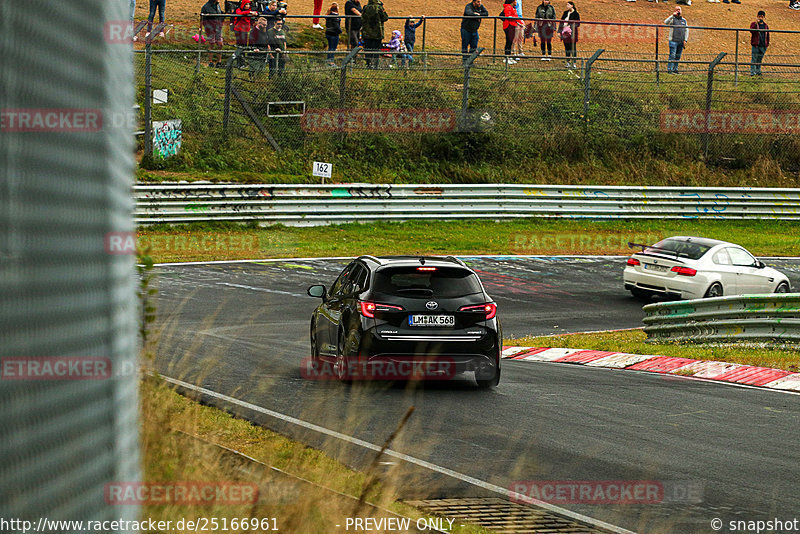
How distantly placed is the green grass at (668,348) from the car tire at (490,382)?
167 inches

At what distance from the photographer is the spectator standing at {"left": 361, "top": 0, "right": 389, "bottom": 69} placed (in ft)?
104

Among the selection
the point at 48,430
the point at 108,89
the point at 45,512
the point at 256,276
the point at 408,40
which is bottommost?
the point at 256,276

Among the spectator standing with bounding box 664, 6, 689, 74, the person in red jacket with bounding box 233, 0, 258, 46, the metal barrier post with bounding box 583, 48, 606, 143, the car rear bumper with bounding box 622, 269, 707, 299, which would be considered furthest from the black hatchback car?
the spectator standing with bounding box 664, 6, 689, 74

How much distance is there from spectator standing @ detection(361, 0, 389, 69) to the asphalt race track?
15.4 meters

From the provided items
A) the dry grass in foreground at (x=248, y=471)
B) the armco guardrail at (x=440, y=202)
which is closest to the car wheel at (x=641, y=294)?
the armco guardrail at (x=440, y=202)

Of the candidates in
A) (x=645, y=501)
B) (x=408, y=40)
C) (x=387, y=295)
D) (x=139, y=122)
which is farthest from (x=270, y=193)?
(x=645, y=501)

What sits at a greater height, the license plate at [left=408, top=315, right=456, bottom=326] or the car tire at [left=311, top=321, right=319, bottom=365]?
the license plate at [left=408, top=315, right=456, bottom=326]

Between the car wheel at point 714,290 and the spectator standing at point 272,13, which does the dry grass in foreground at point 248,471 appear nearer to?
the car wheel at point 714,290

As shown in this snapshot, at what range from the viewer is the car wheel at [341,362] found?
12.0 m

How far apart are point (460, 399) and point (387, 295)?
1.45 m

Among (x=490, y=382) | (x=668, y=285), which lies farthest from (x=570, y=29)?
(x=490, y=382)

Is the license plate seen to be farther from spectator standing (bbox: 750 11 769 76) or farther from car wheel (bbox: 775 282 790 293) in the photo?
spectator standing (bbox: 750 11 769 76)

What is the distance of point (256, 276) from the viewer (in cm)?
2252

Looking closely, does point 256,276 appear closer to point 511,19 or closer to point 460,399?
point 460,399
